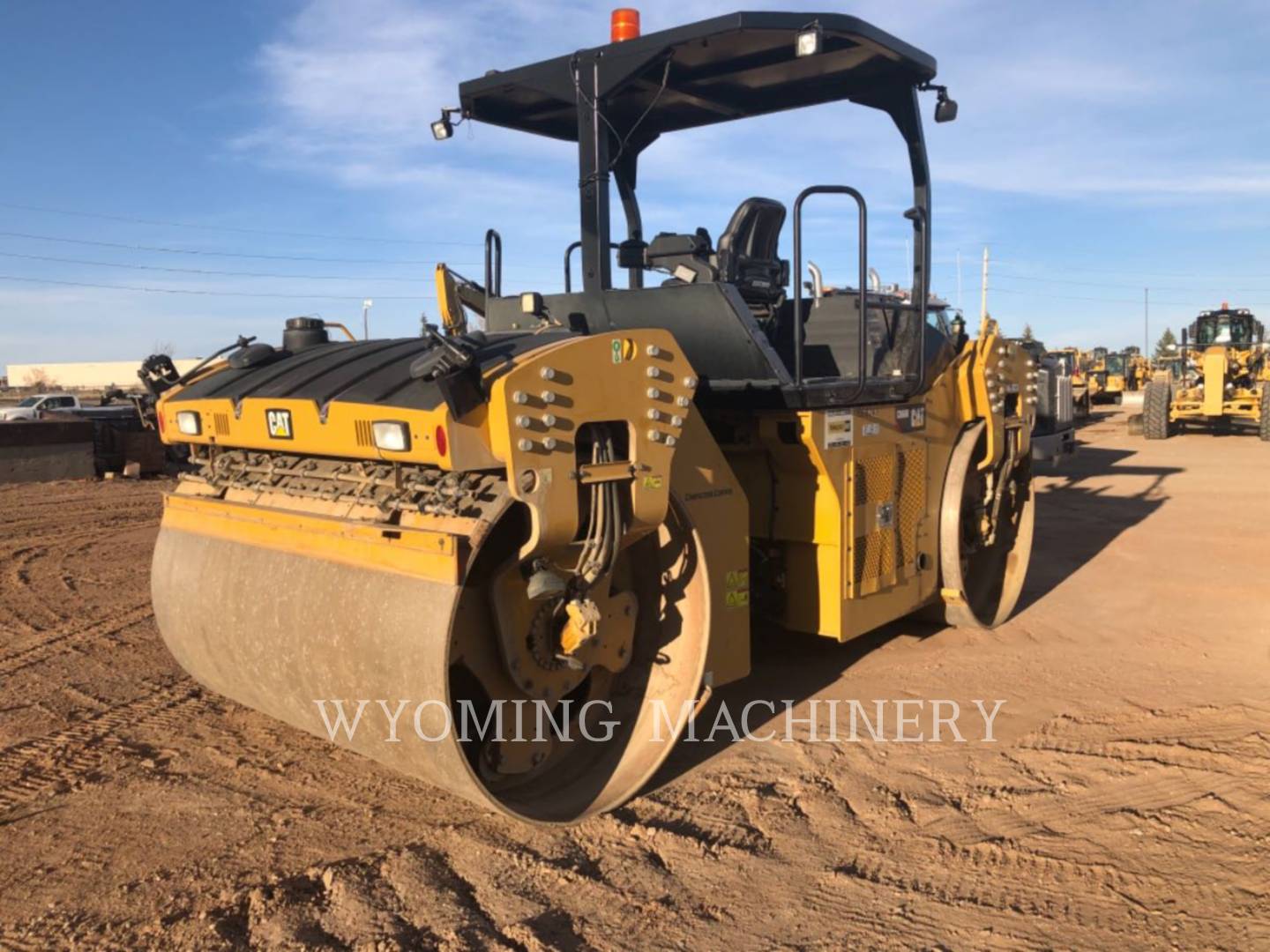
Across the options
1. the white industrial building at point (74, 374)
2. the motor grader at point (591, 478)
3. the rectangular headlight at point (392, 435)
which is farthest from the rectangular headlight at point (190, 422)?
the white industrial building at point (74, 374)

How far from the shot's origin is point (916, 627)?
6.02 m

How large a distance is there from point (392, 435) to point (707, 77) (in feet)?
9.11

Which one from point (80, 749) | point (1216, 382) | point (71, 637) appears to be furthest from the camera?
point (1216, 382)

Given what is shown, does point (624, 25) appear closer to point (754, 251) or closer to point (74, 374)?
point (754, 251)

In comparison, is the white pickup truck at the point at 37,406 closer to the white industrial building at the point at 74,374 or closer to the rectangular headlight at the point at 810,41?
the rectangular headlight at the point at 810,41

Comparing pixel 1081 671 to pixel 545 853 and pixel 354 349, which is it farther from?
pixel 354 349

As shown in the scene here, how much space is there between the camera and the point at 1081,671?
16.9 ft

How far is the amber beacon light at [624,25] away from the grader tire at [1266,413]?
17670mm

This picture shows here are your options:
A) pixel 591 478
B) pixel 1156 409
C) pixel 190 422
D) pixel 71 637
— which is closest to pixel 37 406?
pixel 71 637

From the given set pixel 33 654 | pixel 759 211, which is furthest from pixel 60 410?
pixel 759 211

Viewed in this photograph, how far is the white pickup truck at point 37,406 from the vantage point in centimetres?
2286

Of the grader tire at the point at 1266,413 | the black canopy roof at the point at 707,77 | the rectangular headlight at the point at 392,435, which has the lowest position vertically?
the grader tire at the point at 1266,413

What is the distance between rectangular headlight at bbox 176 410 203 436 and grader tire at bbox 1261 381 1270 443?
19.1m

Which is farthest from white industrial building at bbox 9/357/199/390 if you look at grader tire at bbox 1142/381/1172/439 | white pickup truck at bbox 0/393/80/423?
grader tire at bbox 1142/381/1172/439
